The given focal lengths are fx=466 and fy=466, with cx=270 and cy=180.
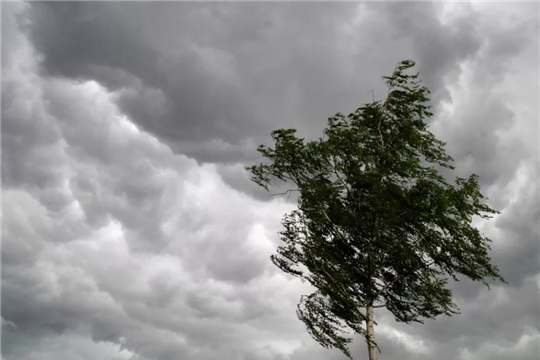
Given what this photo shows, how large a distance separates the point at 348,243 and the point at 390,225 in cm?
236

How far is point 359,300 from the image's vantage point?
2178 centimetres

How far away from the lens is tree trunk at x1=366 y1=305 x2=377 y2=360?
20.6 meters

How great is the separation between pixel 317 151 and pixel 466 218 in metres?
7.62

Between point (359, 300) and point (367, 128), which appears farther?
point (367, 128)

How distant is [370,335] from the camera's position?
20969 millimetres

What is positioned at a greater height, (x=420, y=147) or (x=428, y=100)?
(x=428, y=100)

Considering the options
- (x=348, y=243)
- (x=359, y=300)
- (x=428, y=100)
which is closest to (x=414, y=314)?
(x=359, y=300)

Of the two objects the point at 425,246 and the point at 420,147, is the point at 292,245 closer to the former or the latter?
the point at 425,246

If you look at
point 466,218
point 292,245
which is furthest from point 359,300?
point 466,218

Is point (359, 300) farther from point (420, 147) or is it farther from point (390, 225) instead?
point (420, 147)

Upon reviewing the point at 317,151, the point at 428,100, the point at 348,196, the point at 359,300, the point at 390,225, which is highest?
the point at 428,100

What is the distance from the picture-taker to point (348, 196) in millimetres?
23266

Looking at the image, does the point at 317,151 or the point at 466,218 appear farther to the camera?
the point at 317,151

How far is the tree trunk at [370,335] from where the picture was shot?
811 inches
